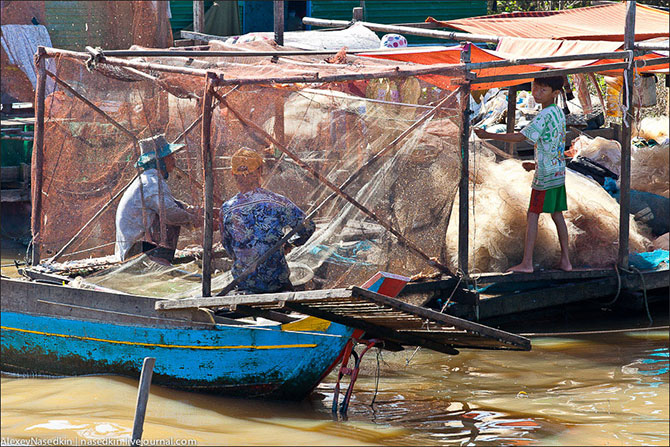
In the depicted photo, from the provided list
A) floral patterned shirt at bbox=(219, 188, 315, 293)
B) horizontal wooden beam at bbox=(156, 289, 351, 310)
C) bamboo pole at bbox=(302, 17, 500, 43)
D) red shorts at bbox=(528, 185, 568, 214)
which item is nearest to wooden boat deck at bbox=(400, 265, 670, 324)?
red shorts at bbox=(528, 185, 568, 214)

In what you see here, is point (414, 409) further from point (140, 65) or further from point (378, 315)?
point (140, 65)

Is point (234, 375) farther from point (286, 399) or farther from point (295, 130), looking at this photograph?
point (295, 130)

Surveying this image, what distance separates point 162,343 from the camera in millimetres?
6090

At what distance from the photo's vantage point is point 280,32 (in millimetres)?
9609

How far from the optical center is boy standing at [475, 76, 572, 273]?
291 inches

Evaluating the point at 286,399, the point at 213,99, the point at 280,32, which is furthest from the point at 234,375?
the point at 280,32

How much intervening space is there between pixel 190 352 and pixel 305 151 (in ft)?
5.65

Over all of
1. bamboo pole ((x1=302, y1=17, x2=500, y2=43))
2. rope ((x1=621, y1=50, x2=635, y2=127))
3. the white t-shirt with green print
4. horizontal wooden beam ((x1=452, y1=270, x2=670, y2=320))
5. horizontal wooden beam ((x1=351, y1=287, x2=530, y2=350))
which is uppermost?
bamboo pole ((x1=302, y1=17, x2=500, y2=43))

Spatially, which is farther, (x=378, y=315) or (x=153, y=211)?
(x=153, y=211)

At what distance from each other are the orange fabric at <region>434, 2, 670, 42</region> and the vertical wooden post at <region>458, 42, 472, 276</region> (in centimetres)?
329

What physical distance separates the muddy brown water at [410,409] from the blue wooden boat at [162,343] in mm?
133

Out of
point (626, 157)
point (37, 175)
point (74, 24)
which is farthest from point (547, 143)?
point (74, 24)

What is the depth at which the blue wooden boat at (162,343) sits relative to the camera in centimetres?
591

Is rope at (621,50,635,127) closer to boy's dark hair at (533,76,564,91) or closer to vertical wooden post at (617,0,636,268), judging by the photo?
vertical wooden post at (617,0,636,268)
